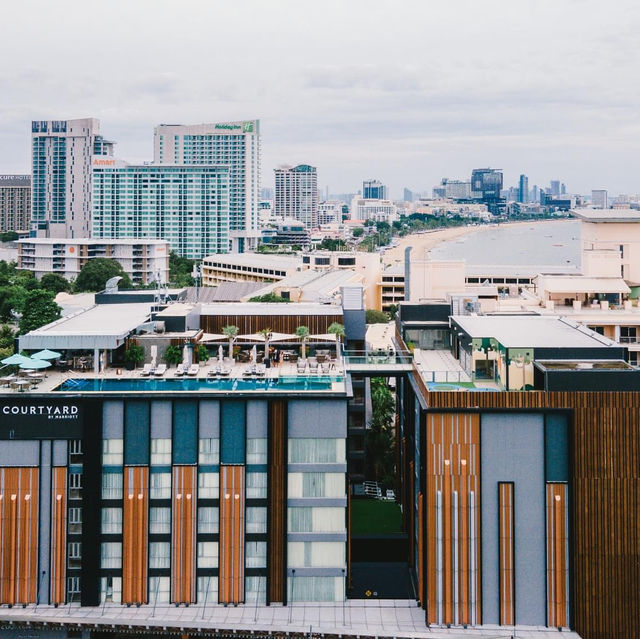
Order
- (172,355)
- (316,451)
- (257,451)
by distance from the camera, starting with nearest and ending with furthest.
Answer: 1. (257,451)
2. (316,451)
3. (172,355)

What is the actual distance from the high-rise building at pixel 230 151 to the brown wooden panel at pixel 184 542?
327 feet

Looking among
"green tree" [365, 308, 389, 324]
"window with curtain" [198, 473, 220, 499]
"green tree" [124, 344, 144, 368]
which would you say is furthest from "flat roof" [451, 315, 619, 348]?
"green tree" [365, 308, 389, 324]

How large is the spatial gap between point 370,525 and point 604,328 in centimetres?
1235

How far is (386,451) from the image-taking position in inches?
1076

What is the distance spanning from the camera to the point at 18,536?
1716cm

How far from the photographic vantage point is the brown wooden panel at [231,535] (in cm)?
1723

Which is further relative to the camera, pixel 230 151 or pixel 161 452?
pixel 230 151

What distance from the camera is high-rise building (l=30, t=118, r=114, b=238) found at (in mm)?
115750

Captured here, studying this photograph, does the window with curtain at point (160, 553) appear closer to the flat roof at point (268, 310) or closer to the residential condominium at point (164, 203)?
the flat roof at point (268, 310)

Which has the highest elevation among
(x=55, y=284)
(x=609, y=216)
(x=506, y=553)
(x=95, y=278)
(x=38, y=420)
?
(x=609, y=216)

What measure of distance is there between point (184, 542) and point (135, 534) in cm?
99

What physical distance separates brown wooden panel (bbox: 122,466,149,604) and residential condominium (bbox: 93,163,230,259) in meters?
87.2

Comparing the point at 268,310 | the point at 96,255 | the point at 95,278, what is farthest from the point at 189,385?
the point at 96,255

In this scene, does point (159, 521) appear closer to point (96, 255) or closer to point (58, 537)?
point (58, 537)
